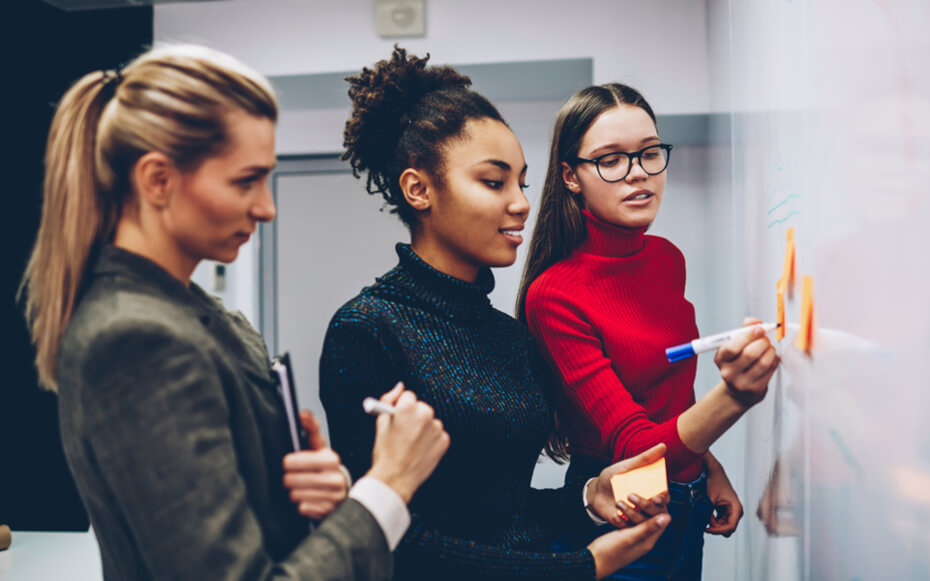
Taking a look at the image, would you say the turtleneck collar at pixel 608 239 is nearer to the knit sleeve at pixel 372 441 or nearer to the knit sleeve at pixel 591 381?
the knit sleeve at pixel 591 381

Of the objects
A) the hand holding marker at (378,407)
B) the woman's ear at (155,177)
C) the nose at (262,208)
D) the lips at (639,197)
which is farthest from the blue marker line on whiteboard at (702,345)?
the woman's ear at (155,177)

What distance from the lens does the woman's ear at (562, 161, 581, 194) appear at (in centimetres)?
136

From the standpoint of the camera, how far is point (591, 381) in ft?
3.99

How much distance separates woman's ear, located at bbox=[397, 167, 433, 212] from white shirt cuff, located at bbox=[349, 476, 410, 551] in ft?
1.67

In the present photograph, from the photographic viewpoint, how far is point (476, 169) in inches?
44.4

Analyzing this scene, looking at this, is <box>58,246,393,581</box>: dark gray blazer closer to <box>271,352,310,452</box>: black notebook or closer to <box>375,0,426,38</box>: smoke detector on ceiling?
<box>271,352,310,452</box>: black notebook

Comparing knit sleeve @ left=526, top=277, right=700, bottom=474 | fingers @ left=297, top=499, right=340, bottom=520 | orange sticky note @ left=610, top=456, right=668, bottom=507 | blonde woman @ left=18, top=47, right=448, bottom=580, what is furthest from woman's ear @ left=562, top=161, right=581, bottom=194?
fingers @ left=297, top=499, right=340, bottom=520

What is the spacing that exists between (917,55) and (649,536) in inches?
28.5

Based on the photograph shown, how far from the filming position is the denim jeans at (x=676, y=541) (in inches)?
48.7

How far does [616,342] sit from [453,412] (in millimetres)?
360

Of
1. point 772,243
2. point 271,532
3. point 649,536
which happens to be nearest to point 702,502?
point 649,536

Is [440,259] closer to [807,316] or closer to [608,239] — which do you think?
[608,239]

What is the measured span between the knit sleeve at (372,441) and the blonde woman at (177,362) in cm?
18

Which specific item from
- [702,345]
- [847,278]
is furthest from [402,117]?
[847,278]
